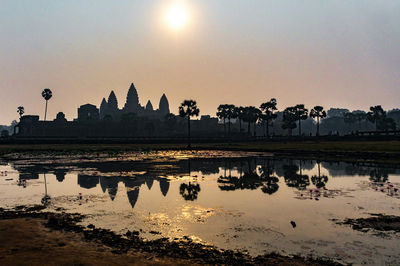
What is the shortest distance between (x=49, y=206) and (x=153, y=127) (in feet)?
467

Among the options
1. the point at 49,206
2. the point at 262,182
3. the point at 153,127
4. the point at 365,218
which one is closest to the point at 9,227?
the point at 49,206

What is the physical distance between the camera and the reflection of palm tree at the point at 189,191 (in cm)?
1930

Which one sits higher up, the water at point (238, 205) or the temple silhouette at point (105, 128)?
the temple silhouette at point (105, 128)

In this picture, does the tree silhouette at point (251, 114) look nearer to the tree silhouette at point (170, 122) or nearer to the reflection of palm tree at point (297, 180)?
the tree silhouette at point (170, 122)

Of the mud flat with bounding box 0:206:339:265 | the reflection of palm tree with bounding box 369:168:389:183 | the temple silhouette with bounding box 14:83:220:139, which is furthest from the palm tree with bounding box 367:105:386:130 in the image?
the mud flat with bounding box 0:206:339:265

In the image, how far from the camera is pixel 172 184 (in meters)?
24.1

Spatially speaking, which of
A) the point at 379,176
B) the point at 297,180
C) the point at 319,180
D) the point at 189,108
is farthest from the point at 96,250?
the point at 189,108

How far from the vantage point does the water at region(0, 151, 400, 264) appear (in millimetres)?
11065

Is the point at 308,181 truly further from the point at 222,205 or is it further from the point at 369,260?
the point at 369,260

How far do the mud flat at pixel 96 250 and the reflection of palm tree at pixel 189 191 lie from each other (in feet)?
24.4

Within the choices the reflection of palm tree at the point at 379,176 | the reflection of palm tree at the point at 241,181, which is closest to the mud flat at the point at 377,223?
the reflection of palm tree at the point at 241,181

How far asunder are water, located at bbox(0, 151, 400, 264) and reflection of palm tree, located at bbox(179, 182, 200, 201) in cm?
6

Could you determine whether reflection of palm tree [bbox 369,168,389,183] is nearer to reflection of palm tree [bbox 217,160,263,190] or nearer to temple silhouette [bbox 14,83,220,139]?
reflection of palm tree [bbox 217,160,263,190]

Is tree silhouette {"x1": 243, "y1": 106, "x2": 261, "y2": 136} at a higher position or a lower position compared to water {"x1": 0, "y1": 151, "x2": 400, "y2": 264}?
higher
